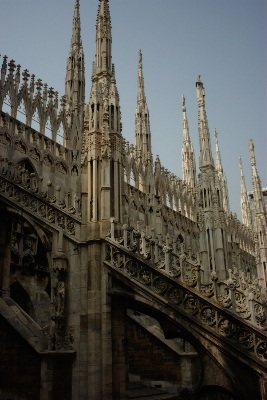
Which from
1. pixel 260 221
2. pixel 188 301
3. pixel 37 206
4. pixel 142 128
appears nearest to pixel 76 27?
pixel 142 128

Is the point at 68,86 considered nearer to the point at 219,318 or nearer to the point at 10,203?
the point at 10,203

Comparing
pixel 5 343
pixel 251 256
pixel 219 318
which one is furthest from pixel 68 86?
pixel 251 256

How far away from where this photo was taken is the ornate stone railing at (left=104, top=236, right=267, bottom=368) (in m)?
7.17

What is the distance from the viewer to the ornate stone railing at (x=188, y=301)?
23.5 ft

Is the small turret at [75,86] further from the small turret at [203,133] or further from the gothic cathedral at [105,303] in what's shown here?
the small turret at [203,133]

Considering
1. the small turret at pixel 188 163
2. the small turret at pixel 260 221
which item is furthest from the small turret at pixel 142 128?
the small turret at pixel 260 221

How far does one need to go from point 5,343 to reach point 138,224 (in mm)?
13333

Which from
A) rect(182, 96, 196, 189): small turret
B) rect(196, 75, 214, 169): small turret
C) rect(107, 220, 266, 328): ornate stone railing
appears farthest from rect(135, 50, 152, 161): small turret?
rect(107, 220, 266, 328): ornate stone railing

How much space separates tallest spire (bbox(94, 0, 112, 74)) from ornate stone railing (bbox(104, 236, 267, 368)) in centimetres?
589

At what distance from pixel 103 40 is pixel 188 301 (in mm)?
8909

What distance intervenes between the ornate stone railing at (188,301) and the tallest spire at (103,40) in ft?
19.3

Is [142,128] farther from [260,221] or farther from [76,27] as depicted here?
[260,221]

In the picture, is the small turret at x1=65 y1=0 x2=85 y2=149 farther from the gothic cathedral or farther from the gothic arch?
the gothic arch

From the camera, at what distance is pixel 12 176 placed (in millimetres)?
10820
